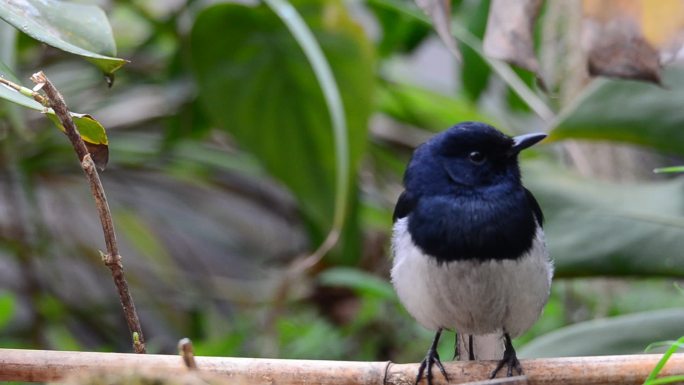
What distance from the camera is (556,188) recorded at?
2123 millimetres

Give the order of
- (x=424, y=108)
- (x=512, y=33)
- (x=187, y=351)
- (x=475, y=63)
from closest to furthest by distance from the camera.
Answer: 1. (x=187, y=351)
2. (x=512, y=33)
3. (x=475, y=63)
4. (x=424, y=108)

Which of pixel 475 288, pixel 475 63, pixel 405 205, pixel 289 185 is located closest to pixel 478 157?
pixel 405 205

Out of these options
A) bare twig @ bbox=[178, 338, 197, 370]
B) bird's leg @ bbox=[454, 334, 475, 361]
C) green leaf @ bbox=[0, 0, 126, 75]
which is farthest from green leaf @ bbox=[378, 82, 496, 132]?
bare twig @ bbox=[178, 338, 197, 370]

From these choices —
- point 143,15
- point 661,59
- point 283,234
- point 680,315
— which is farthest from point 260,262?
point 661,59

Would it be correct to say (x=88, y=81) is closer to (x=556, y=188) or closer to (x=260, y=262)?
(x=260, y=262)

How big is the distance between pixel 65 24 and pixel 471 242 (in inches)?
27.4

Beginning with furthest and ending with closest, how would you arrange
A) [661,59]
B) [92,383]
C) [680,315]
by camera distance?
[680,315]
[661,59]
[92,383]

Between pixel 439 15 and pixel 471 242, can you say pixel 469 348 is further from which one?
pixel 439 15

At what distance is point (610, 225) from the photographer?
6.59 feet

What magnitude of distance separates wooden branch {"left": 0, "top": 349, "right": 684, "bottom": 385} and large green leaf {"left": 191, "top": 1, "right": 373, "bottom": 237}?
51.6 inches

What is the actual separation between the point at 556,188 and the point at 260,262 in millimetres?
1752

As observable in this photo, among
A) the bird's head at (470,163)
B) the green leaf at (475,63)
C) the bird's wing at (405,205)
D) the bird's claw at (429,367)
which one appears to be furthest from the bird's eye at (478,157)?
the green leaf at (475,63)

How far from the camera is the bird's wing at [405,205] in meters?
1.70

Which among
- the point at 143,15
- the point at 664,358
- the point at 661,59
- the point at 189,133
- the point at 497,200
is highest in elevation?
the point at 143,15
